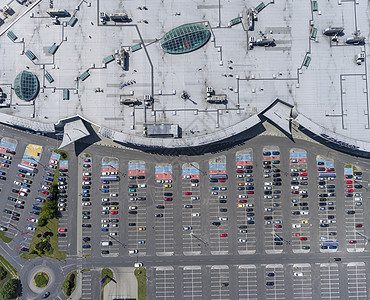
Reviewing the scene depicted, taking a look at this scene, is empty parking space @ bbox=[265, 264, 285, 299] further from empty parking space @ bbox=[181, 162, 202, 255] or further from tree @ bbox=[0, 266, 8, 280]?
tree @ bbox=[0, 266, 8, 280]

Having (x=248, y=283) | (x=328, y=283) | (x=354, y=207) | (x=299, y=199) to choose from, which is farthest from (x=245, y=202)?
(x=328, y=283)

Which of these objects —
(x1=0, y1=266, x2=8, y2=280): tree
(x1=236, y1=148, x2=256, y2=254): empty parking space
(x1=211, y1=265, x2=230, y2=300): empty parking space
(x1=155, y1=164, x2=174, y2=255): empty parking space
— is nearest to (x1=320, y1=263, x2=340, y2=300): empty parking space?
(x1=236, y1=148, x2=256, y2=254): empty parking space

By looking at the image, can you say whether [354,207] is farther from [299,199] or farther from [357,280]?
[357,280]

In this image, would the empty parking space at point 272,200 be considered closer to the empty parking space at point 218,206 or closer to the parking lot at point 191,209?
the empty parking space at point 218,206

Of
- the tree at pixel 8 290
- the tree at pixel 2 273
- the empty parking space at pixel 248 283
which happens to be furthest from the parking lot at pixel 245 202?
the tree at pixel 2 273

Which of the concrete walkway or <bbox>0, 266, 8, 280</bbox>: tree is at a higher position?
<bbox>0, 266, 8, 280</bbox>: tree

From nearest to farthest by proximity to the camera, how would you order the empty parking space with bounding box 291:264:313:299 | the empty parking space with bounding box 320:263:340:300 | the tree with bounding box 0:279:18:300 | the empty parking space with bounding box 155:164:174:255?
the tree with bounding box 0:279:18:300
the empty parking space with bounding box 291:264:313:299
the empty parking space with bounding box 320:263:340:300
the empty parking space with bounding box 155:164:174:255
